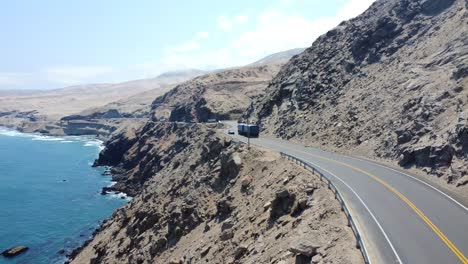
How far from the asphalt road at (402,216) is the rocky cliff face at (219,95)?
69.2 metres

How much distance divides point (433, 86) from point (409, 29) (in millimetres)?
25090

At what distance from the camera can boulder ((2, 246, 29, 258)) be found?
218ft

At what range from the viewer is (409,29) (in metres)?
74.4

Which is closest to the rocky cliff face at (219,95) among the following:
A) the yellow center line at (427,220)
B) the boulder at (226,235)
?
the yellow center line at (427,220)

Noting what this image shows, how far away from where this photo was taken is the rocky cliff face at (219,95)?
12019 centimetres

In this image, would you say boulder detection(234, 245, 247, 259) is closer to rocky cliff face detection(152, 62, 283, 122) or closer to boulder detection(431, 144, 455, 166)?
boulder detection(431, 144, 455, 166)

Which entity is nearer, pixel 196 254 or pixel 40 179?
pixel 196 254

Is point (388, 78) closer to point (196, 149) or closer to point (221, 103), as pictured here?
point (196, 149)

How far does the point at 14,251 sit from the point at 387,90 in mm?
60797

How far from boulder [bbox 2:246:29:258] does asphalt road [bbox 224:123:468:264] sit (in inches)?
1976

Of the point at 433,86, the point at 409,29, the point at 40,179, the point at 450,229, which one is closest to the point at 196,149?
the point at 433,86

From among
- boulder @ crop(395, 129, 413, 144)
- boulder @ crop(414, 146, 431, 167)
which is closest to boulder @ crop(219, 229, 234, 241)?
boulder @ crop(414, 146, 431, 167)

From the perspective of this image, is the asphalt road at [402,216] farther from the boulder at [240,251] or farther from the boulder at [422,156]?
the boulder at [240,251]

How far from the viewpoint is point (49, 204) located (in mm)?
93750
